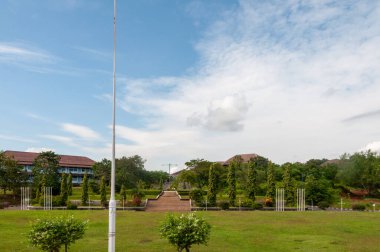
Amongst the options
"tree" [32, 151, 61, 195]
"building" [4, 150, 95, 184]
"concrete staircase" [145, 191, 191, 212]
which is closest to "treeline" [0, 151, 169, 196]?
"tree" [32, 151, 61, 195]

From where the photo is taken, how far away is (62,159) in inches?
3625

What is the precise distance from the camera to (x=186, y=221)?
600 inches

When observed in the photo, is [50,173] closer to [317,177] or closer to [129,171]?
[129,171]

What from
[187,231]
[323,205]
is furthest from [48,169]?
[187,231]

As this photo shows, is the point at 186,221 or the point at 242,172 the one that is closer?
the point at 186,221

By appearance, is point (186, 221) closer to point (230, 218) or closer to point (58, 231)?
point (58, 231)

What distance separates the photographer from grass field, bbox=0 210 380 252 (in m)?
20.6

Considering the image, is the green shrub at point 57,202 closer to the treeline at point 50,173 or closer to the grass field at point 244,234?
the treeline at point 50,173

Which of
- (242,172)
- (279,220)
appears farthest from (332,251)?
(242,172)

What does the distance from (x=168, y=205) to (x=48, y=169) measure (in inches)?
987

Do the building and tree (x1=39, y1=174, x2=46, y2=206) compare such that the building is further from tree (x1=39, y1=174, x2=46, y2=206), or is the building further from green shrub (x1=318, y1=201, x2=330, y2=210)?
green shrub (x1=318, y1=201, x2=330, y2=210)

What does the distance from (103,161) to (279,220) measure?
5230 cm

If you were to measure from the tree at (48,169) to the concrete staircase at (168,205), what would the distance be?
18.7 meters

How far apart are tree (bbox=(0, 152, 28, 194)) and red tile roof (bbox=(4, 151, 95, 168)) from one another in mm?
24019
